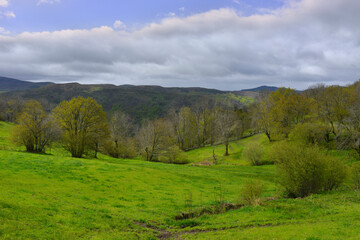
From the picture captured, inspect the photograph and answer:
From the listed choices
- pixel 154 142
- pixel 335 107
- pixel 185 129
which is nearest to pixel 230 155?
pixel 154 142

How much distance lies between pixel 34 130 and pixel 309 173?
1892 inches

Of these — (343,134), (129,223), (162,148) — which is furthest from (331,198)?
(162,148)

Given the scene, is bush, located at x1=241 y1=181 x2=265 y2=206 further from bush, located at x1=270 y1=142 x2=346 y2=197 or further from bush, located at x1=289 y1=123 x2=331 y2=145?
bush, located at x1=289 y1=123 x2=331 y2=145

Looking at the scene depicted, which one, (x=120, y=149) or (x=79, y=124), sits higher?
(x=79, y=124)

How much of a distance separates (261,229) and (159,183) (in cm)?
1834

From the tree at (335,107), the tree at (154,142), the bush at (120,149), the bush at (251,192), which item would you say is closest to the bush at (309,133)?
the tree at (335,107)

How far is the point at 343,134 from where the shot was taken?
56875 millimetres

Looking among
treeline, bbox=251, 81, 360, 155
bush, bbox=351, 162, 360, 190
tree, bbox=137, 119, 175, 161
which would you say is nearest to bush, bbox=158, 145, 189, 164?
tree, bbox=137, 119, 175, 161

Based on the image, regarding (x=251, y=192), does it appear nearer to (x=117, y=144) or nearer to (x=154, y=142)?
(x=154, y=142)

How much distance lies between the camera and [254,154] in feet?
197

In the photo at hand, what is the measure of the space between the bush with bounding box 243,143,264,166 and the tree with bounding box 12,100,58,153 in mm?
46882

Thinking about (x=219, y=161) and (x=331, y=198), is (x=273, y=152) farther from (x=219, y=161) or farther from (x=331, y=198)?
(x=331, y=198)

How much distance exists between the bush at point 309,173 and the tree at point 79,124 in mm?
37496

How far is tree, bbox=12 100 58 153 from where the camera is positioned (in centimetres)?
4453
